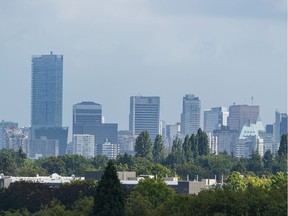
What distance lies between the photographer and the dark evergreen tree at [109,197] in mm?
73938

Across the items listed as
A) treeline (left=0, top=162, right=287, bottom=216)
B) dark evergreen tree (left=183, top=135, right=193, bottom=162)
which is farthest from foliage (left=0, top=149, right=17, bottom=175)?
treeline (left=0, top=162, right=287, bottom=216)

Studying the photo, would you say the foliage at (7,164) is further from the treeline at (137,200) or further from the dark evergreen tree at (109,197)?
the dark evergreen tree at (109,197)

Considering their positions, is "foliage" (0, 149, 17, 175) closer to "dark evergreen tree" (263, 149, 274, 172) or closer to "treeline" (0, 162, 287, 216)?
"dark evergreen tree" (263, 149, 274, 172)

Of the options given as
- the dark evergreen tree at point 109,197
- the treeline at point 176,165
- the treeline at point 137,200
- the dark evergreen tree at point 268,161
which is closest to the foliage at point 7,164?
the treeline at point 176,165

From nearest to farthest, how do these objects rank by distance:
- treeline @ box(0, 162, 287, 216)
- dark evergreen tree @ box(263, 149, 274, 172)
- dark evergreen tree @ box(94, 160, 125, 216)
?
1. dark evergreen tree @ box(94, 160, 125, 216)
2. treeline @ box(0, 162, 287, 216)
3. dark evergreen tree @ box(263, 149, 274, 172)

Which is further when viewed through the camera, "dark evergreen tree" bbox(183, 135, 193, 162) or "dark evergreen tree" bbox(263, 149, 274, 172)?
"dark evergreen tree" bbox(183, 135, 193, 162)

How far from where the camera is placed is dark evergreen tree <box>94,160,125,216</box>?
243 ft

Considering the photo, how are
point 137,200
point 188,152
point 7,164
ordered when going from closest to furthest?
point 137,200 → point 7,164 → point 188,152

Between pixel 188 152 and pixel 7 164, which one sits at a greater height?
pixel 188 152

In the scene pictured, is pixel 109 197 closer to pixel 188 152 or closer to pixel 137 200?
pixel 137 200

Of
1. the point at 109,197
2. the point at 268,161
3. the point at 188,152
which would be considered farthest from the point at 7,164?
the point at 109,197

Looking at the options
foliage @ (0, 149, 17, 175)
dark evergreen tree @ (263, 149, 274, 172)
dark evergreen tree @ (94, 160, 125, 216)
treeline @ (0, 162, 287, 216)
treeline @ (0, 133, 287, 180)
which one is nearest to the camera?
dark evergreen tree @ (94, 160, 125, 216)

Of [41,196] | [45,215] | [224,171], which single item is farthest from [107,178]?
[224,171]

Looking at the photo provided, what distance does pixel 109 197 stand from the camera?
74.2m
